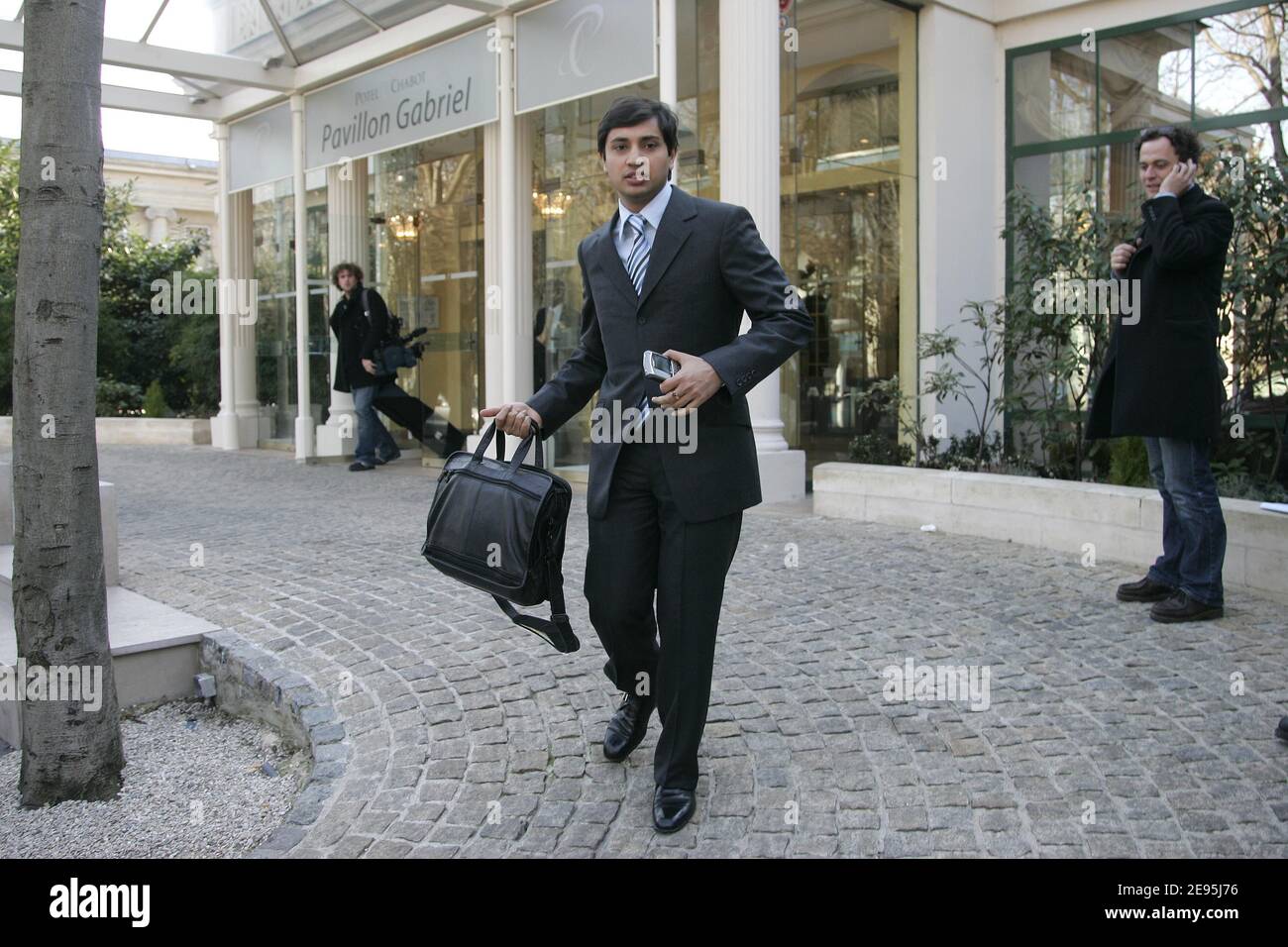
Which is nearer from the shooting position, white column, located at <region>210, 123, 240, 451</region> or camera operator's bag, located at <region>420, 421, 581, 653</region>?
camera operator's bag, located at <region>420, 421, 581, 653</region>

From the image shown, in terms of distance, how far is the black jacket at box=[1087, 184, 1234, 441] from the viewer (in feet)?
16.9

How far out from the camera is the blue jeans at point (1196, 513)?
17.4 feet

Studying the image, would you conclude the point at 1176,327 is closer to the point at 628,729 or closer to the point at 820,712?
the point at 820,712

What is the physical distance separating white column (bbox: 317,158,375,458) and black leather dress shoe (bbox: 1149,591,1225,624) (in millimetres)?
10345

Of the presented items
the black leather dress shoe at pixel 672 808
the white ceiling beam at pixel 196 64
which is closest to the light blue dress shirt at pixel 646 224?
the black leather dress shoe at pixel 672 808

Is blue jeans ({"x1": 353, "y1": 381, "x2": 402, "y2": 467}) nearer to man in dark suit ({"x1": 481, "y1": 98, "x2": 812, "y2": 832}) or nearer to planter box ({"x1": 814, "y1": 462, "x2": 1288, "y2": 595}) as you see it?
planter box ({"x1": 814, "y1": 462, "x2": 1288, "y2": 595})

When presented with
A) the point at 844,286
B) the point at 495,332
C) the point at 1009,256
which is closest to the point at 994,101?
the point at 1009,256

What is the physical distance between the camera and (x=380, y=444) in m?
13.0

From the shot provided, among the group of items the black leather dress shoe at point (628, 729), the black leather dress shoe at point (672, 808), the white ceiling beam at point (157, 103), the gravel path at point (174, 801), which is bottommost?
the gravel path at point (174, 801)

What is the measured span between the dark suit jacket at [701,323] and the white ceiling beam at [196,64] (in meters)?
10.7

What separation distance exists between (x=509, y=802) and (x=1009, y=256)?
30.5 ft

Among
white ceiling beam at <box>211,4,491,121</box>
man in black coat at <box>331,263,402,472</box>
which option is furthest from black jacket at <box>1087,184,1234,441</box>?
man in black coat at <box>331,263,402,472</box>

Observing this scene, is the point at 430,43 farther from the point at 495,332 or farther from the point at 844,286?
the point at 844,286

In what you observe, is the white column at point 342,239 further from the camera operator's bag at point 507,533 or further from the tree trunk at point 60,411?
the camera operator's bag at point 507,533
